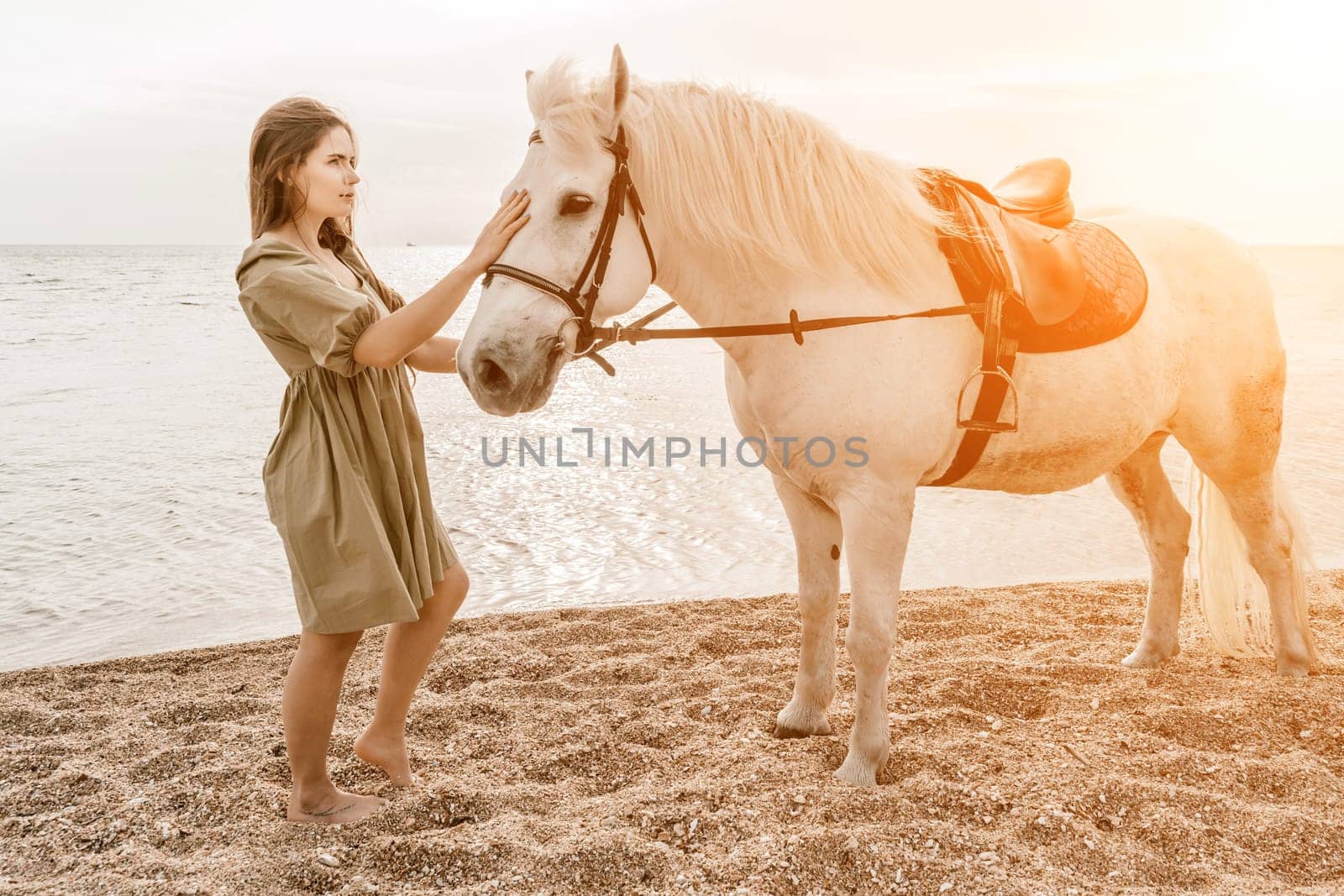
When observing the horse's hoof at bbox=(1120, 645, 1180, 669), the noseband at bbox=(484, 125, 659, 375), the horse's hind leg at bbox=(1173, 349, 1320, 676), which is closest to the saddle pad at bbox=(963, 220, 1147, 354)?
the horse's hind leg at bbox=(1173, 349, 1320, 676)

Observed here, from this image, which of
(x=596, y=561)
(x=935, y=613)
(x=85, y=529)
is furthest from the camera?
(x=85, y=529)

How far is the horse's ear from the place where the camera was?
1.87 m

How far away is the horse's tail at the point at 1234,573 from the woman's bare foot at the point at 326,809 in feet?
9.56

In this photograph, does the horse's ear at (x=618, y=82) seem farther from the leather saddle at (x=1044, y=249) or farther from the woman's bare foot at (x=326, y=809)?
the woman's bare foot at (x=326, y=809)

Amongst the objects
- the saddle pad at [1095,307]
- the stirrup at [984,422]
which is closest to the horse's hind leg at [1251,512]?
the saddle pad at [1095,307]

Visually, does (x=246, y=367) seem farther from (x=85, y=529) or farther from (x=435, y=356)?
(x=435, y=356)

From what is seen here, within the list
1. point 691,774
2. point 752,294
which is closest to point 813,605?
point 691,774

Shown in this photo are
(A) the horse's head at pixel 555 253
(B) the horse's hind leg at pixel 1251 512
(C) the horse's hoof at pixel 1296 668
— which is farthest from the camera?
(C) the horse's hoof at pixel 1296 668

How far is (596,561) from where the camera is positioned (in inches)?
183

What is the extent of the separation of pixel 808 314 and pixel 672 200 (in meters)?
0.43

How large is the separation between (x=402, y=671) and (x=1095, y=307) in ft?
7.04

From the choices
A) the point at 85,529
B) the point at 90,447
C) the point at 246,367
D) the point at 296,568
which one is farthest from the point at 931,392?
the point at 246,367

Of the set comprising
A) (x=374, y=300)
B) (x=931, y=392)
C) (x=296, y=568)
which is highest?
(x=374, y=300)

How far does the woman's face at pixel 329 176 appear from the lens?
204cm
